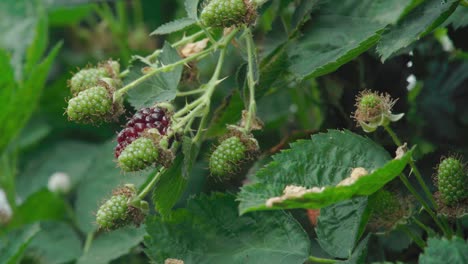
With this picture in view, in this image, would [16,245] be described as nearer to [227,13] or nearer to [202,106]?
[202,106]

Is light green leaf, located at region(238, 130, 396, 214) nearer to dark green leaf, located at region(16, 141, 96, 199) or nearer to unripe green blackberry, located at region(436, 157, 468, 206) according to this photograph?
unripe green blackberry, located at region(436, 157, 468, 206)

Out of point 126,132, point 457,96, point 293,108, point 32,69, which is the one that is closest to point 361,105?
point 126,132

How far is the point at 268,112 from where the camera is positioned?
1676 millimetres

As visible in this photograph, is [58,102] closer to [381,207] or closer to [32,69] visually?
[32,69]

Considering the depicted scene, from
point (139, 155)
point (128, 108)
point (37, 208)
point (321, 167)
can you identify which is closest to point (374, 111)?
point (321, 167)

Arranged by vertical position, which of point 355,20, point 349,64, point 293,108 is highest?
point 355,20

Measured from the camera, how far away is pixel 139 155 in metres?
1.00

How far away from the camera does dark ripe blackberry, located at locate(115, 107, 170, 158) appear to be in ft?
3.44

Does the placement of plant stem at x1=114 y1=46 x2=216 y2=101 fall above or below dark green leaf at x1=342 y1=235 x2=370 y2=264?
above

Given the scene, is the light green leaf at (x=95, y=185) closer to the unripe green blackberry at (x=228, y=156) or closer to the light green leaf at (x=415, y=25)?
the unripe green blackberry at (x=228, y=156)

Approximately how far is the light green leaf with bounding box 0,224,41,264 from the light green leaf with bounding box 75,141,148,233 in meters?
0.30

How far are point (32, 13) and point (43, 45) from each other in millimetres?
369

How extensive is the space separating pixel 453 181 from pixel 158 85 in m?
0.49

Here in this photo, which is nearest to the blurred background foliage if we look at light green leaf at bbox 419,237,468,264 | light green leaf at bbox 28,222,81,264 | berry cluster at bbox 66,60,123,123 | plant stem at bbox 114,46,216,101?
light green leaf at bbox 28,222,81,264
